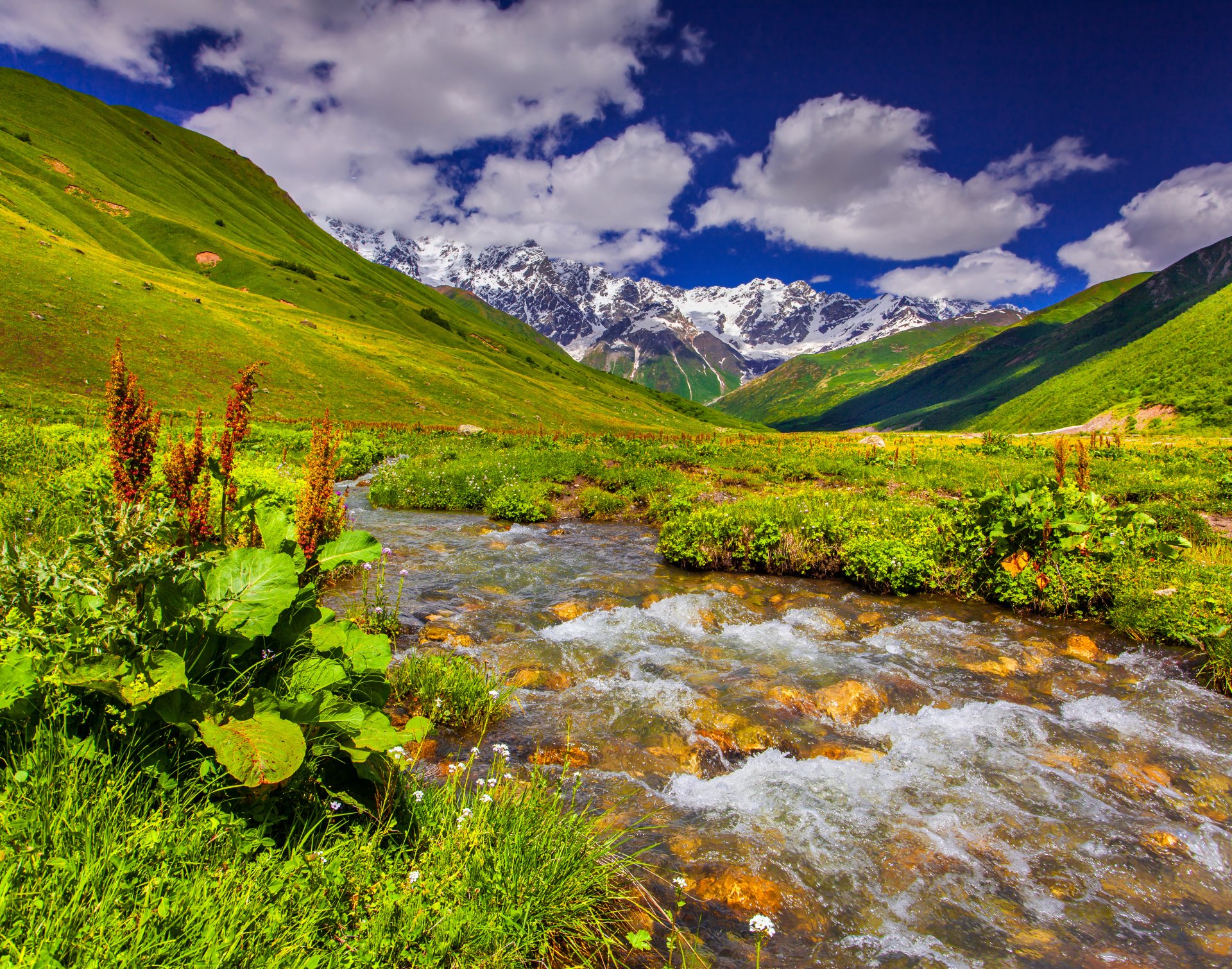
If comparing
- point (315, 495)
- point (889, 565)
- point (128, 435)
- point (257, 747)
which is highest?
point (128, 435)

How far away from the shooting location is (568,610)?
10773 mm

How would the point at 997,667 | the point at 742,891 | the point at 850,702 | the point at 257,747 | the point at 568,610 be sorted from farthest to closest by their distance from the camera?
the point at 568,610 → the point at 997,667 → the point at 850,702 → the point at 742,891 → the point at 257,747

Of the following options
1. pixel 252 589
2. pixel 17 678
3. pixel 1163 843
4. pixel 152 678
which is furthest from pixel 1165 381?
pixel 17 678

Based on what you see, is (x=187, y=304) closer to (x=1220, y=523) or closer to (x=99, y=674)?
(x=99, y=674)

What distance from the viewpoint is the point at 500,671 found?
25.7 feet

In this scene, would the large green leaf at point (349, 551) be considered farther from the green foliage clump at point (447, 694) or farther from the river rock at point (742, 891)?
the river rock at point (742, 891)

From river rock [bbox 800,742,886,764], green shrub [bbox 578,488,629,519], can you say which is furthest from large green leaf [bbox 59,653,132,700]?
green shrub [bbox 578,488,629,519]

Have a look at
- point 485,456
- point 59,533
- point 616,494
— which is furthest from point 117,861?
point 485,456

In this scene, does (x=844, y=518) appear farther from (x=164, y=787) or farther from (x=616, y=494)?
(x=164, y=787)

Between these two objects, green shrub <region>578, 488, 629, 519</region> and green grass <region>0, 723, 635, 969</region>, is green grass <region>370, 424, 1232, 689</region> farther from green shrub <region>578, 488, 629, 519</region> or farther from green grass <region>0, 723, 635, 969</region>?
green grass <region>0, 723, 635, 969</region>

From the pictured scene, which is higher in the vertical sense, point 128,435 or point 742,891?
point 128,435

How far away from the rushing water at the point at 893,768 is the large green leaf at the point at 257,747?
9.66 ft

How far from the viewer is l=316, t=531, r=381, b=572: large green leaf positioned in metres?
4.90

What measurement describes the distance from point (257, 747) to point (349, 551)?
2298mm
